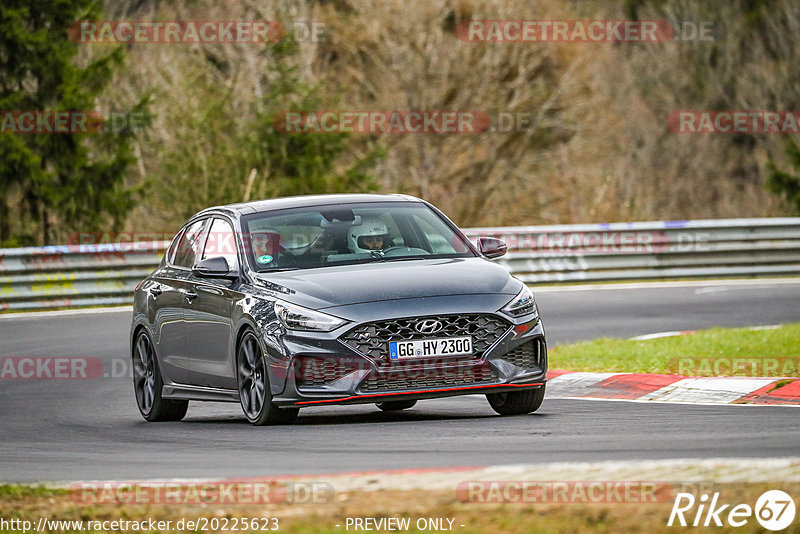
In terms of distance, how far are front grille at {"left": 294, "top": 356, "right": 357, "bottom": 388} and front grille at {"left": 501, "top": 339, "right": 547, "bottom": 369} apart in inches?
42.1

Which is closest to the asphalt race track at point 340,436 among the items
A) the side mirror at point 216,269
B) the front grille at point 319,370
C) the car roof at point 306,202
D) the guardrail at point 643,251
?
the front grille at point 319,370

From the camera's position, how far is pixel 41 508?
23.6 ft

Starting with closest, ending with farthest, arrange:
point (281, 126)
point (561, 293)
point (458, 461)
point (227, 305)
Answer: point (458, 461) < point (227, 305) < point (561, 293) < point (281, 126)

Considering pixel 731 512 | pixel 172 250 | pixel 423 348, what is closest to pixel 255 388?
pixel 423 348

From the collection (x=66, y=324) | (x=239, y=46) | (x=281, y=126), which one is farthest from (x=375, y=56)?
(x=66, y=324)

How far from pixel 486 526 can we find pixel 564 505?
41cm

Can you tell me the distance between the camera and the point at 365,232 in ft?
37.5

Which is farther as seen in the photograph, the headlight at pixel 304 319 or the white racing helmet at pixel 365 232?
the white racing helmet at pixel 365 232

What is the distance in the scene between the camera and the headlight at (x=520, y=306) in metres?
10.5

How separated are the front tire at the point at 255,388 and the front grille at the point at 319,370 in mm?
302

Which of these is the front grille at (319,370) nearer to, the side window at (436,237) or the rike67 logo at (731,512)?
the side window at (436,237)

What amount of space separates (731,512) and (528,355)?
4521mm

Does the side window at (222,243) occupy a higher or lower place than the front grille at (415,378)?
higher

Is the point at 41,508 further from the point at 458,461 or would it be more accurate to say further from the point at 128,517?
the point at 458,461
